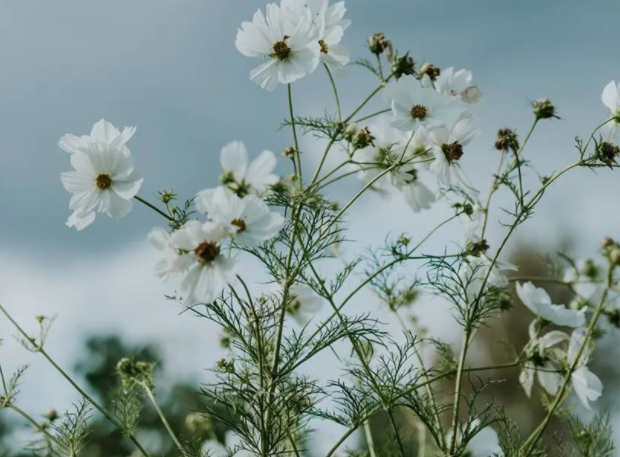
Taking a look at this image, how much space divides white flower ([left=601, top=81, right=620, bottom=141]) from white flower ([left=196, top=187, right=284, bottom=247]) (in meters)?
0.85

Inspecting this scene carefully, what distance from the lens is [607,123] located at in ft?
5.93

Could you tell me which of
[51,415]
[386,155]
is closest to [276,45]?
[386,155]

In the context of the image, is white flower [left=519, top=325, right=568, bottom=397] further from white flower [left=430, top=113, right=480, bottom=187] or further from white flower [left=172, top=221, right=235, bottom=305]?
white flower [left=172, top=221, right=235, bottom=305]

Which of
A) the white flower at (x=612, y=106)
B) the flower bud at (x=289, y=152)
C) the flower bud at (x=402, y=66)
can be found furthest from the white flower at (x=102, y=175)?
the white flower at (x=612, y=106)

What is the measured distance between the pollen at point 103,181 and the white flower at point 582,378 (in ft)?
3.30

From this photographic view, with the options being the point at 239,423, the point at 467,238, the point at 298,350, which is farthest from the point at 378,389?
the point at 467,238

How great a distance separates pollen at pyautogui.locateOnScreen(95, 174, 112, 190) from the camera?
1503 millimetres

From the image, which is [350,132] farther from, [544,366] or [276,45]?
[544,366]

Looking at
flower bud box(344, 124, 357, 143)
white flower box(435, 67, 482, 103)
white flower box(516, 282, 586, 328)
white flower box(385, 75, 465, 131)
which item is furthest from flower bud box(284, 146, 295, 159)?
white flower box(516, 282, 586, 328)

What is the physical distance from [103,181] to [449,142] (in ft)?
2.30

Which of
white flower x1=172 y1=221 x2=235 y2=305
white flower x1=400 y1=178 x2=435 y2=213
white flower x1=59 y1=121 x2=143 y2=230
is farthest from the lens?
white flower x1=400 y1=178 x2=435 y2=213

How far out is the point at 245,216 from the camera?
1.33 meters

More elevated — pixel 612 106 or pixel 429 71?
pixel 429 71

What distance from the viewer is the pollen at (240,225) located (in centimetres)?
133
